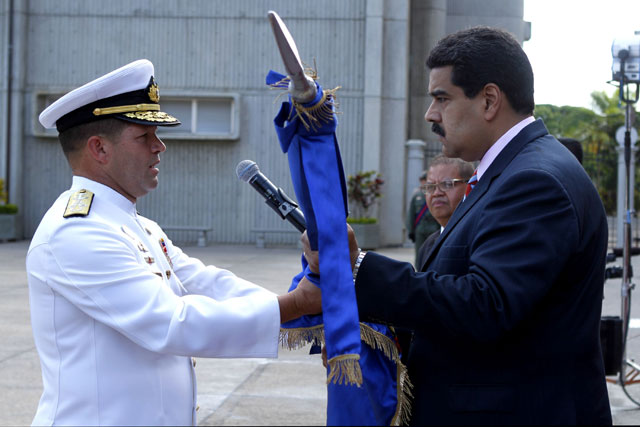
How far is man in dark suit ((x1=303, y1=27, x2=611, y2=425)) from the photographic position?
6.71ft

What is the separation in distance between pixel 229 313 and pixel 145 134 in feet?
2.32

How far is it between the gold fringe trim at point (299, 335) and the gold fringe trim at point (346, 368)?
0.41 meters

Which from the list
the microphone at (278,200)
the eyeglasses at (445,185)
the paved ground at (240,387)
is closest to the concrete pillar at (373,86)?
the paved ground at (240,387)

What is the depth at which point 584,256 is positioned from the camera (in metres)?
2.17

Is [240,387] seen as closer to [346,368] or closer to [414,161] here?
[346,368]

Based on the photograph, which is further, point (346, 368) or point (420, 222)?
point (420, 222)

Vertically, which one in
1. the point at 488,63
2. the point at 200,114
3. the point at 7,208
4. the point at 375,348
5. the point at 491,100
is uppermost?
the point at 200,114

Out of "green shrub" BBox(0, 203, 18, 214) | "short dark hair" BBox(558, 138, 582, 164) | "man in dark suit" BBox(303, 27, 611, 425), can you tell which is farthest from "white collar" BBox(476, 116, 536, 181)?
"green shrub" BBox(0, 203, 18, 214)

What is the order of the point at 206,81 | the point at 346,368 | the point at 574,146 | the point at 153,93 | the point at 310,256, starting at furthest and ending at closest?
the point at 206,81
the point at 574,146
the point at 153,93
the point at 310,256
the point at 346,368

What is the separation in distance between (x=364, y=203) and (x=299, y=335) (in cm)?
1498

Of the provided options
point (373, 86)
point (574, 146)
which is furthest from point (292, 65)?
point (373, 86)

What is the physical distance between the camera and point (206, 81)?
722 inches

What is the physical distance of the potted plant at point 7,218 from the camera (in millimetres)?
17781

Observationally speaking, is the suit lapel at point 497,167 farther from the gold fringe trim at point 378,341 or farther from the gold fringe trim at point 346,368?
the gold fringe trim at point 346,368
